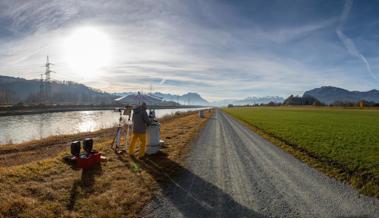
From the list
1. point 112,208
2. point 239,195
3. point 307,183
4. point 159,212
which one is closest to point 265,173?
point 307,183

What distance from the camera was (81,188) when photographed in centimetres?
693

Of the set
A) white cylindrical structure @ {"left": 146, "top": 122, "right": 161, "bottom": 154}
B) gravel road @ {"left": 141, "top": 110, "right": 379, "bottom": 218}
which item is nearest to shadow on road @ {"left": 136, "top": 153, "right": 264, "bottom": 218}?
gravel road @ {"left": 141, "top": 110, "right": 379, "bottom": 218}

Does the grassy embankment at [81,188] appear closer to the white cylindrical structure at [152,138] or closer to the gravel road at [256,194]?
the gravel road at [256,194]

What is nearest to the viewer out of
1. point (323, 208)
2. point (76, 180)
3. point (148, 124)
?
point (323, 208)

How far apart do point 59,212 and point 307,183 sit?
24.2 feet

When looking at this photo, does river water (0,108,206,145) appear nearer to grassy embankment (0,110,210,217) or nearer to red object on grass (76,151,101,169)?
red object on grass (76,151,101,169)

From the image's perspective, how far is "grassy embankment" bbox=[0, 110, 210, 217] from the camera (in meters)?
5.54

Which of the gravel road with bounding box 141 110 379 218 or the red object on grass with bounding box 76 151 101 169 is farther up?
the red object on grass with bounding box 76 151 101 169

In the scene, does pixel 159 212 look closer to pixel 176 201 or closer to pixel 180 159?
pixel 176 201

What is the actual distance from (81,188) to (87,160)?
2185mm

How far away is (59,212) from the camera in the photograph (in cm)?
548

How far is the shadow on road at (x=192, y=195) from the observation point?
5661 mm

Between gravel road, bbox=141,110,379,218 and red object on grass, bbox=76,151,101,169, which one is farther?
red object on grass, bbox=76,151,101,169

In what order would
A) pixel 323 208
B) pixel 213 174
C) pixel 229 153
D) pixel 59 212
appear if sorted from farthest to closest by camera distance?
pixel 229 153 → pixel 213 174 → pixel 323 208 → pixel 59 212
